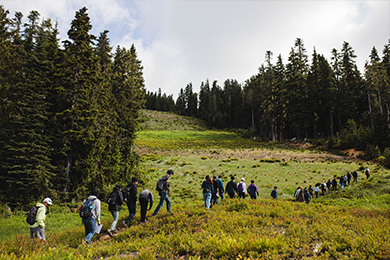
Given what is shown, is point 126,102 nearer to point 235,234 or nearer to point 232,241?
point 235,234

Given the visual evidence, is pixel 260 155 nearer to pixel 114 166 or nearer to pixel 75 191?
pixel 114 166

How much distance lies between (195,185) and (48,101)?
55.6ft

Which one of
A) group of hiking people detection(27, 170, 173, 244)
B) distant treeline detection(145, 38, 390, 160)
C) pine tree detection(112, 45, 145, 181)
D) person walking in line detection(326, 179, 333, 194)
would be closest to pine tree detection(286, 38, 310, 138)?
distant treeline detection(145, 38, 390, 160)

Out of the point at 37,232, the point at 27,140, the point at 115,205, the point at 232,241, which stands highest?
the point at 27,140

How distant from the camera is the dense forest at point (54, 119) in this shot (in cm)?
1548

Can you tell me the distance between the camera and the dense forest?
50.8ft

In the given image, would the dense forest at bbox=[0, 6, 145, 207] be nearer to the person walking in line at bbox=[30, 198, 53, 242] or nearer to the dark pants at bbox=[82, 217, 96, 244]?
the person walking in line at bbox=[30, 198, 53, 242]

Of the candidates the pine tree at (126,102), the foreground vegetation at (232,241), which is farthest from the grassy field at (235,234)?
the pine tree at (126,102)

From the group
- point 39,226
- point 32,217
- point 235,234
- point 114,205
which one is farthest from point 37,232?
point 235,234

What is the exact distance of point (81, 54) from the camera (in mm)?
19156

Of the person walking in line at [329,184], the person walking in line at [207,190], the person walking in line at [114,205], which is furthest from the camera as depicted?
the person walking in line at [329,184]

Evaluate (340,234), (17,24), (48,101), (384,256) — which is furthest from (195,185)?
(17,24)

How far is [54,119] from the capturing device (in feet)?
57.2

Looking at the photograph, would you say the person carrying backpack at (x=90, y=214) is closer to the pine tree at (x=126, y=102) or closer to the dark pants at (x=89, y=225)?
the dark pants at (x=89, y=225)
